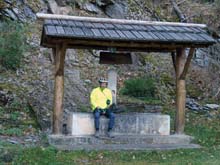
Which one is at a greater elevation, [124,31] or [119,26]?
[119,26]

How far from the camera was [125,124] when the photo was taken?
11.7 m

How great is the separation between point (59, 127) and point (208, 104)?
7699 millimetres

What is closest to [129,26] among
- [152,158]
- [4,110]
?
[152,158]

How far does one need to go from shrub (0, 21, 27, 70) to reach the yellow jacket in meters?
5.40

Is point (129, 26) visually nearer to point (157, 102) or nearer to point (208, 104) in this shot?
point (157, 102)

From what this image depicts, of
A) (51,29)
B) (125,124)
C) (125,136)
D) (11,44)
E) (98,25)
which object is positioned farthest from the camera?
(11,44)

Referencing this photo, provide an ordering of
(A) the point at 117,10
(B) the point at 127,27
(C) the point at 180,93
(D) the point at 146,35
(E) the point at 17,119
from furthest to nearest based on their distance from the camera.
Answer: (A) the point at 117,10 → (E) the point at 17,119 → (C) the point at 180,93 → (B) the point at 127,27 → (D) the point at 146,35

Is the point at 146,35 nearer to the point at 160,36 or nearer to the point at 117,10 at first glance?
the point at 160,36

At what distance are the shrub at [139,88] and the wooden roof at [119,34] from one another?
4.57 m

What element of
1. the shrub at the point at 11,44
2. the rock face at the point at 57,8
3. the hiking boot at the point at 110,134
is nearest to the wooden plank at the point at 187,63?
the hiking boot at the point at 110,134

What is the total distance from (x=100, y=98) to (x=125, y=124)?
0.93 metres

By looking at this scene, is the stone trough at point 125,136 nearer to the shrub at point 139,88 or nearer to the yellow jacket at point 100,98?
the yellow jacket at point 100,98

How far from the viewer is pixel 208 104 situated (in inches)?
671

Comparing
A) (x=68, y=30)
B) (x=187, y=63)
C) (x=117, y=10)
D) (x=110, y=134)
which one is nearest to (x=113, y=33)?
(x=68, y=30)
